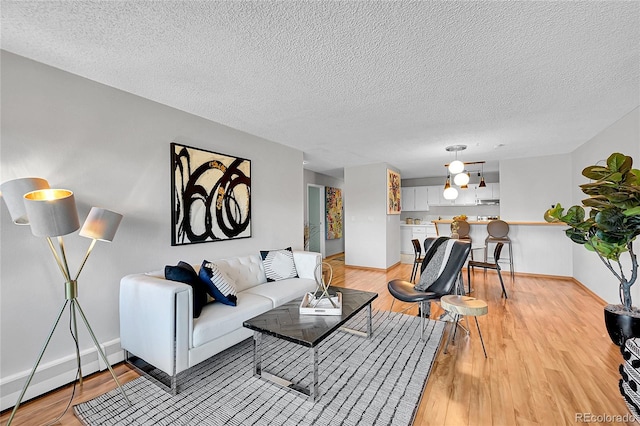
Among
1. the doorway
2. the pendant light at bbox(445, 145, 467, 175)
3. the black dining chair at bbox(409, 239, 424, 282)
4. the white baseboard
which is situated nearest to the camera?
the white baseboard

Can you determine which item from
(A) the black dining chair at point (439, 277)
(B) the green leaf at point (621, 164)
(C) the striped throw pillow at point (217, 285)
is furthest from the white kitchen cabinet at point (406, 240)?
(C) the striped throw pillow at point (217, 285)

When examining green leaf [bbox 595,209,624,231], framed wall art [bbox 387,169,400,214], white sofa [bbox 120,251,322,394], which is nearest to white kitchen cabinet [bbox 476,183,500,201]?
framed wall art [bbox 387,169,400,214]

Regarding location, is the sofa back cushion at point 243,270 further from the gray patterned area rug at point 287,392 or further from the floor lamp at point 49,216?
the floor lamp at point 49,216

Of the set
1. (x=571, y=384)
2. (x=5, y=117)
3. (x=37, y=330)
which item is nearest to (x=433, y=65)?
(x=571, y=384)

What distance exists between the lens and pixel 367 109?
117 inches

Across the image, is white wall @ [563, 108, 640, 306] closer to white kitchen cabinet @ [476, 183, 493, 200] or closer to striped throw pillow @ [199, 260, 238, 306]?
white kitchen cabinet @ [476, 183, 493, 200]

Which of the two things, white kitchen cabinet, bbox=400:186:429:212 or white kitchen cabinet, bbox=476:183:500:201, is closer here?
white kitchen cabinet, bbox=476:183:500:201

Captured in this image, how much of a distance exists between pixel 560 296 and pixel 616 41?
12.5ft

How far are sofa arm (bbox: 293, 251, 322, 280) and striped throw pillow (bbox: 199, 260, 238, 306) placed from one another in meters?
1.25

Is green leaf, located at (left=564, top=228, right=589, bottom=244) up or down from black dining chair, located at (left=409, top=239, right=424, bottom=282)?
up

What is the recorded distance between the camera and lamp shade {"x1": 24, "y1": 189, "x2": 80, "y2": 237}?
161cm

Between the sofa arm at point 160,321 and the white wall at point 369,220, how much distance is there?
4.54 metres

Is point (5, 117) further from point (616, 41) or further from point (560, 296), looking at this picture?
point (560, 296)

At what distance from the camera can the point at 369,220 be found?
614cm
